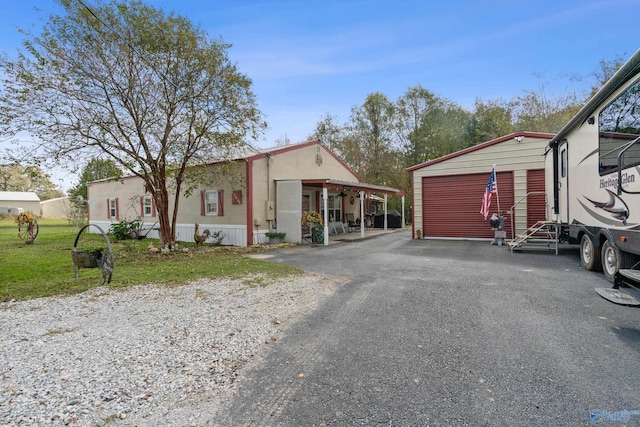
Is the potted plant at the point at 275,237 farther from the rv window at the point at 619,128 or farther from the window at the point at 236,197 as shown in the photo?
the rv window at the point at 619,128

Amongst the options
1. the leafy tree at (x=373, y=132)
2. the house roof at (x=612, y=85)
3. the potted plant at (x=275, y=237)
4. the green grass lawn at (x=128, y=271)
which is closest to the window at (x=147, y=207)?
the green grass lawn at (x=128, y=271)

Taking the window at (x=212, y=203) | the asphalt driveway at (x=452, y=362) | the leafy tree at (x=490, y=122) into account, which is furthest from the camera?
the leafy tree at (x=490, y=122)

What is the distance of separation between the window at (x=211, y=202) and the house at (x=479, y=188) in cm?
800

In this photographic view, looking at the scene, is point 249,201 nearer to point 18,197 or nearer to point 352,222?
point 352,222

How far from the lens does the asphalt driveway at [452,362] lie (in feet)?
7.59

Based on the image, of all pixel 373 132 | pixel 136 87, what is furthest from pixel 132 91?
pixel 373 132

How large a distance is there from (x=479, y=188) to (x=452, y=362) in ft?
36.6

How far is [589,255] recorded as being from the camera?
22.4 ft

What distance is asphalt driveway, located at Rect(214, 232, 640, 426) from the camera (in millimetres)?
2312

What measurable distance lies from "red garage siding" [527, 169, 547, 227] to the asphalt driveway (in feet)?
22.3

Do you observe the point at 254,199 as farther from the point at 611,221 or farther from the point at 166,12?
the point at 611,221

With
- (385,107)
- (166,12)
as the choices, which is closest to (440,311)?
(166,12)

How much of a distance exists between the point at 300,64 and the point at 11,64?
8.34 metres

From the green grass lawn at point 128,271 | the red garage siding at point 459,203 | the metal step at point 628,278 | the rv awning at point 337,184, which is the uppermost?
the rv awning at point 337,184
